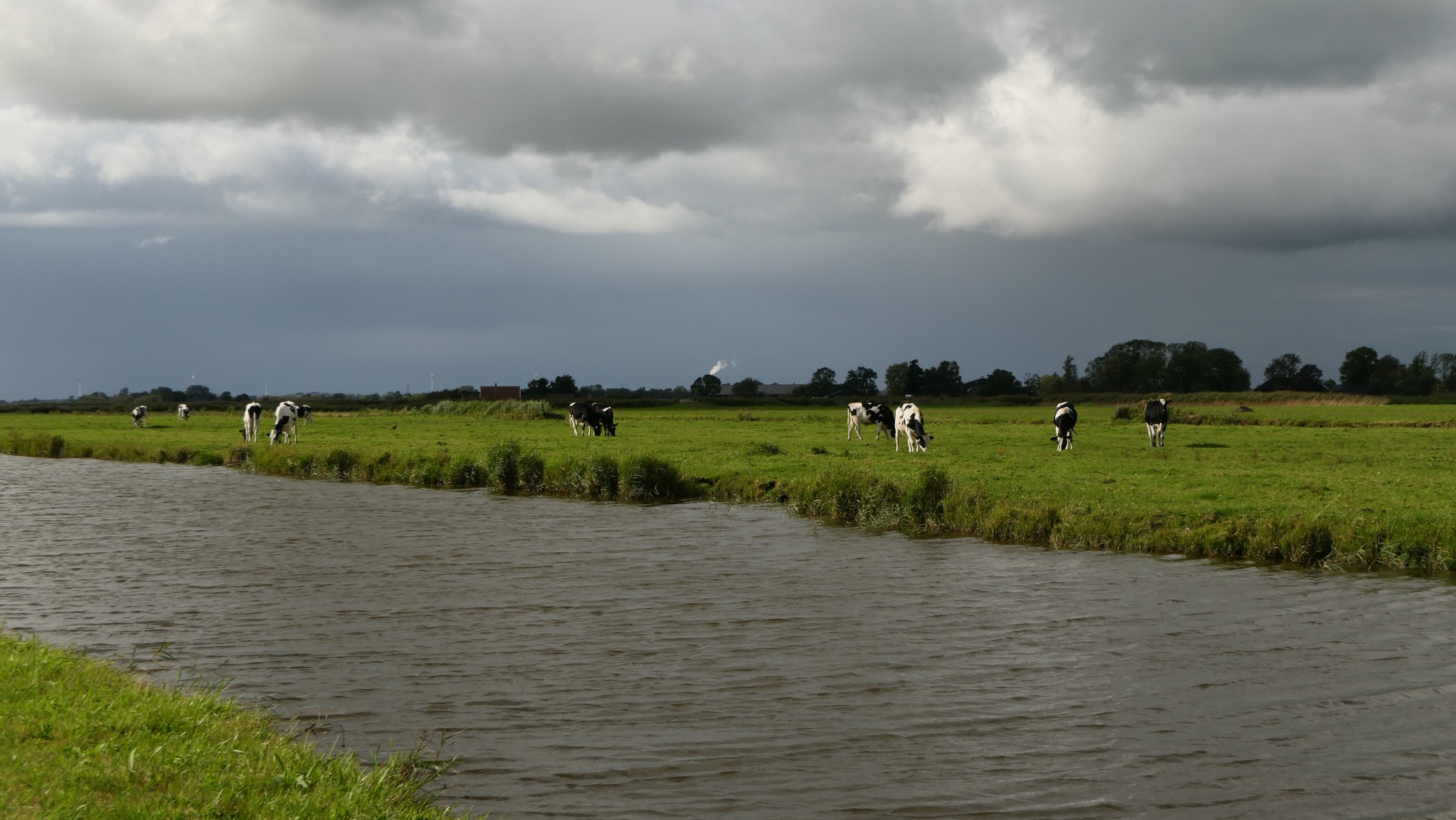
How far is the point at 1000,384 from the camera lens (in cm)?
14025

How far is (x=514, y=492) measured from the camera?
91.4 ft

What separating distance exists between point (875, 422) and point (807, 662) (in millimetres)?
32574

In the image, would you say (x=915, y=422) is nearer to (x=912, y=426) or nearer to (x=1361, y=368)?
(x=912, y=426)

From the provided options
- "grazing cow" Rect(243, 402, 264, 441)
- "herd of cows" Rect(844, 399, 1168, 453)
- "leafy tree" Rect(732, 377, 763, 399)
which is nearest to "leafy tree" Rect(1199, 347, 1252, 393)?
"leafy tree" Rect(732, 377, 763, 399)

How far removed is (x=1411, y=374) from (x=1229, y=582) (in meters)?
140

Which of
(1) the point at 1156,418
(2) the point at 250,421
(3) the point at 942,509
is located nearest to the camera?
(3) the point at 942,509

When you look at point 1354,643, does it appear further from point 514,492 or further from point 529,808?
point 514,492

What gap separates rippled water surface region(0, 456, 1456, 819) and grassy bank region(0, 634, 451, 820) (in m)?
0.90

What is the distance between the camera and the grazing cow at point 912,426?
3469 cm

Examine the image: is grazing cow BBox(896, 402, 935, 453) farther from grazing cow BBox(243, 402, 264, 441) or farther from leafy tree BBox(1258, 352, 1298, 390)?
leafy tree BBox(1258, 352, 1298, 390)

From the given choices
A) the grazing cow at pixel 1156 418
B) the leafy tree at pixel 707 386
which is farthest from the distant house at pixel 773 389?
the grazing cow at pixel 1156 418

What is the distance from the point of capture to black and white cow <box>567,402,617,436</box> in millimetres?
50562

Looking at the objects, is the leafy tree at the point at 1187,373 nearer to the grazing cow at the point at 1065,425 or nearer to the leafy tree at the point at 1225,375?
the leafy tree at the point at 1225,375

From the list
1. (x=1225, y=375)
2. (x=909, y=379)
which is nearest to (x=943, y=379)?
(x=909, y=379)
